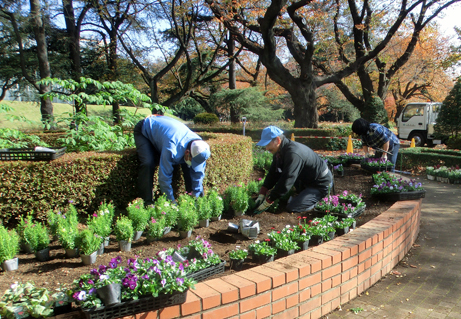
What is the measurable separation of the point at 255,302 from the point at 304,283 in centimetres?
44

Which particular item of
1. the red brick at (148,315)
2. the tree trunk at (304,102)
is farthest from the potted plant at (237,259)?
the tree trunk at (304,102)

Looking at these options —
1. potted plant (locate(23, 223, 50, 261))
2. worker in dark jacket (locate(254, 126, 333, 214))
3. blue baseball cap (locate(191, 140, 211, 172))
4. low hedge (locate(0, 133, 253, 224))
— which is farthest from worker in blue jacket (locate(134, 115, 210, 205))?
potted plant (locate(23, 223, 50, 261))

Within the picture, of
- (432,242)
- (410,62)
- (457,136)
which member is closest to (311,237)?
(432,242)

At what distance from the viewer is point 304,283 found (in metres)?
2.32

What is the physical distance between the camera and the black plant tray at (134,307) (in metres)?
1.69

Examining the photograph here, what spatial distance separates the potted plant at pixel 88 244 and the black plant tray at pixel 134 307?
80 cm

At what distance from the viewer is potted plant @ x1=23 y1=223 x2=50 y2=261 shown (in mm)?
2646

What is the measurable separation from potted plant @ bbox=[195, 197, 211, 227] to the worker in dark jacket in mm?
748

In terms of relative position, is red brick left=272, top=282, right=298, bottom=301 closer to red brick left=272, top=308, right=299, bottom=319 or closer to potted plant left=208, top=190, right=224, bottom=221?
red brick left=272, top=308, right=299, bottom=319

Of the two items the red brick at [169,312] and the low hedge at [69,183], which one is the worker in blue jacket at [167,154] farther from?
the red brick at [169,312]

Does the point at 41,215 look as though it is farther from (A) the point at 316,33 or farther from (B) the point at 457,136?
(A) the point at 316,33

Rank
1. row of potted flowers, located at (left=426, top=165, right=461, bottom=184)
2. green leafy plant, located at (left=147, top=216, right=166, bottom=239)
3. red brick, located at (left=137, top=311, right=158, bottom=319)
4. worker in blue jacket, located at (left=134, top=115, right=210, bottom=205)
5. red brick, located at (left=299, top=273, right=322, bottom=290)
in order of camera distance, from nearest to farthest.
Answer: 1. red brick, located at (left=137, top=311, right=158, bottom=319)
2. red brick, located at (left=299, top=273, right=322, bottom=290)
3. green leafy plant, located at (left=147, top=216, right=166, bottom=239)
4. worker in blue jacket, located at (left=134, top=115, right=210, bottom=205)
5. row of potted flowers, located at (left=426, top=165, right=461, bottom=184)

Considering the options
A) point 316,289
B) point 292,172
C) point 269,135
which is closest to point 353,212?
point 292,172

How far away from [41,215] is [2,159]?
0.82 meters
